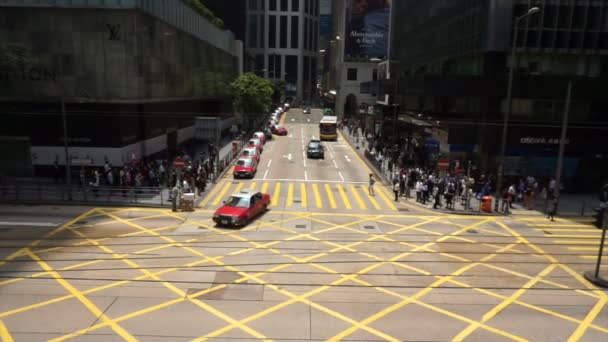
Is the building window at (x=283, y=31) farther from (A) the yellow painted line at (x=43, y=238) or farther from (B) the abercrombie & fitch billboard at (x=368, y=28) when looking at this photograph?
(A) the yellow painted line at (x=43, y=238)

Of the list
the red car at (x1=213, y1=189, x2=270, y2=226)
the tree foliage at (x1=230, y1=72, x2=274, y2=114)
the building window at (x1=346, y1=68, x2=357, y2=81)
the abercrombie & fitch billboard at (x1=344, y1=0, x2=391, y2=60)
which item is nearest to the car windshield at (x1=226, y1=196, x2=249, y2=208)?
the red car at (x1=213, y1=189, x2=270, y2=226)

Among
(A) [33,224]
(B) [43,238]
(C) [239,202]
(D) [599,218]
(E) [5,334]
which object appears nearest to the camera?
(E) [5,334]

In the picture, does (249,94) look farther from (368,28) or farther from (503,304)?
(503,304)

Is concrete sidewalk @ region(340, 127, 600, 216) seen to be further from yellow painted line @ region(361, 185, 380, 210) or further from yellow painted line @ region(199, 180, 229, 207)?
yellow painted line @ region(199, 180, 229, 207)

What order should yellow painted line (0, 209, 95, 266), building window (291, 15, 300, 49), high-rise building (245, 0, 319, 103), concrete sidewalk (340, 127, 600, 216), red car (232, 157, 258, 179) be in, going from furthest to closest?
building window (291, 15, 300, 49) < high-rise building (245, 0, 319, 103) < red car (232, 157, 258, 179) < concrete sidewalk (340, 127, 600, 216) < yellow painted line (0, 209, 95, 266)

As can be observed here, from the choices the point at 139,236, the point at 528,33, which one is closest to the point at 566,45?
the point at 528,33

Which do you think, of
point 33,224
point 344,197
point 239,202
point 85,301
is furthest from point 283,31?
point 85,301

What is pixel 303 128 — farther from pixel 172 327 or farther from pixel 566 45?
pixel 172 327
